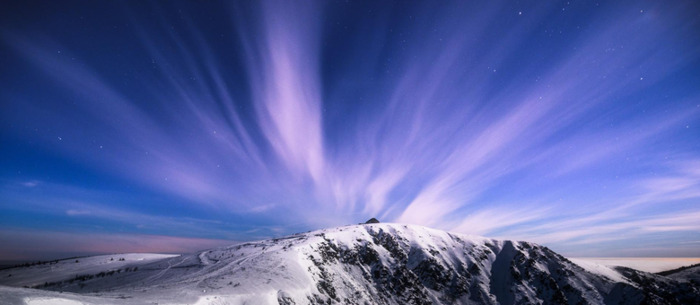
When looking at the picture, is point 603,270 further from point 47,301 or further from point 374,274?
point 47,301

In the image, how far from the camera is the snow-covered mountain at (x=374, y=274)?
117 ft

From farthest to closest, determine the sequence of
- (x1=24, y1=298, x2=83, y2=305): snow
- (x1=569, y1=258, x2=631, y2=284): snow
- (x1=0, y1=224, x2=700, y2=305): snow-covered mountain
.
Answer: (x1=569, y1=258, x2=631, y2=284): snow → (x1=0, y1=224, x2=700, y2=305): snow-covered mountain → (x1=24, y1=298, x2=83, y2=305): snow

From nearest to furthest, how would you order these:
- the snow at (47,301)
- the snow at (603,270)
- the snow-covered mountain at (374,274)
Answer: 1. the snow at (47,301)
2. the snow-covered mountain at (374,274)
3. the snow at (603,270)

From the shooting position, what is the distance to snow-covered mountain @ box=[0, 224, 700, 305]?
35594mm

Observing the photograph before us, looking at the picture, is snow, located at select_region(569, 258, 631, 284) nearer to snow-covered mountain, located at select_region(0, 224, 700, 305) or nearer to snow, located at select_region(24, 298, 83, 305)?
snow-covered mountain, located at select_region(0, 224, 700, 305)

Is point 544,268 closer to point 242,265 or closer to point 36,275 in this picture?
point 242,265

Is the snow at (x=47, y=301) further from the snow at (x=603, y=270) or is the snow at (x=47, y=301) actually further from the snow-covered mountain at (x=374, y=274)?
the snow at (x=603, y=270)

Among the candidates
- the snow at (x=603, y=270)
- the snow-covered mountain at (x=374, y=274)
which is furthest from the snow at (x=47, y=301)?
the snow at (x=603, y=270)

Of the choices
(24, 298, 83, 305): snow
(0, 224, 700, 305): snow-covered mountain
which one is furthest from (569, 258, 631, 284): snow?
(24, 298, 83, 305): snow

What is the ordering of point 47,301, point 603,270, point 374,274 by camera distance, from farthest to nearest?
point 603,270 < point 374,274 < point 47,301

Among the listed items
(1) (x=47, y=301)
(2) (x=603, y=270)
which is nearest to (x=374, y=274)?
(1) (x=47, y=301)

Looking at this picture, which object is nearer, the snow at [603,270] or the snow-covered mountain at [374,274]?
the snow-covered mountain at [374,274]

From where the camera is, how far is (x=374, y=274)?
62594 mm

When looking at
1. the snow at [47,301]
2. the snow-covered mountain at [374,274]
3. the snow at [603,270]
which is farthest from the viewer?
the snow at [603,270]
